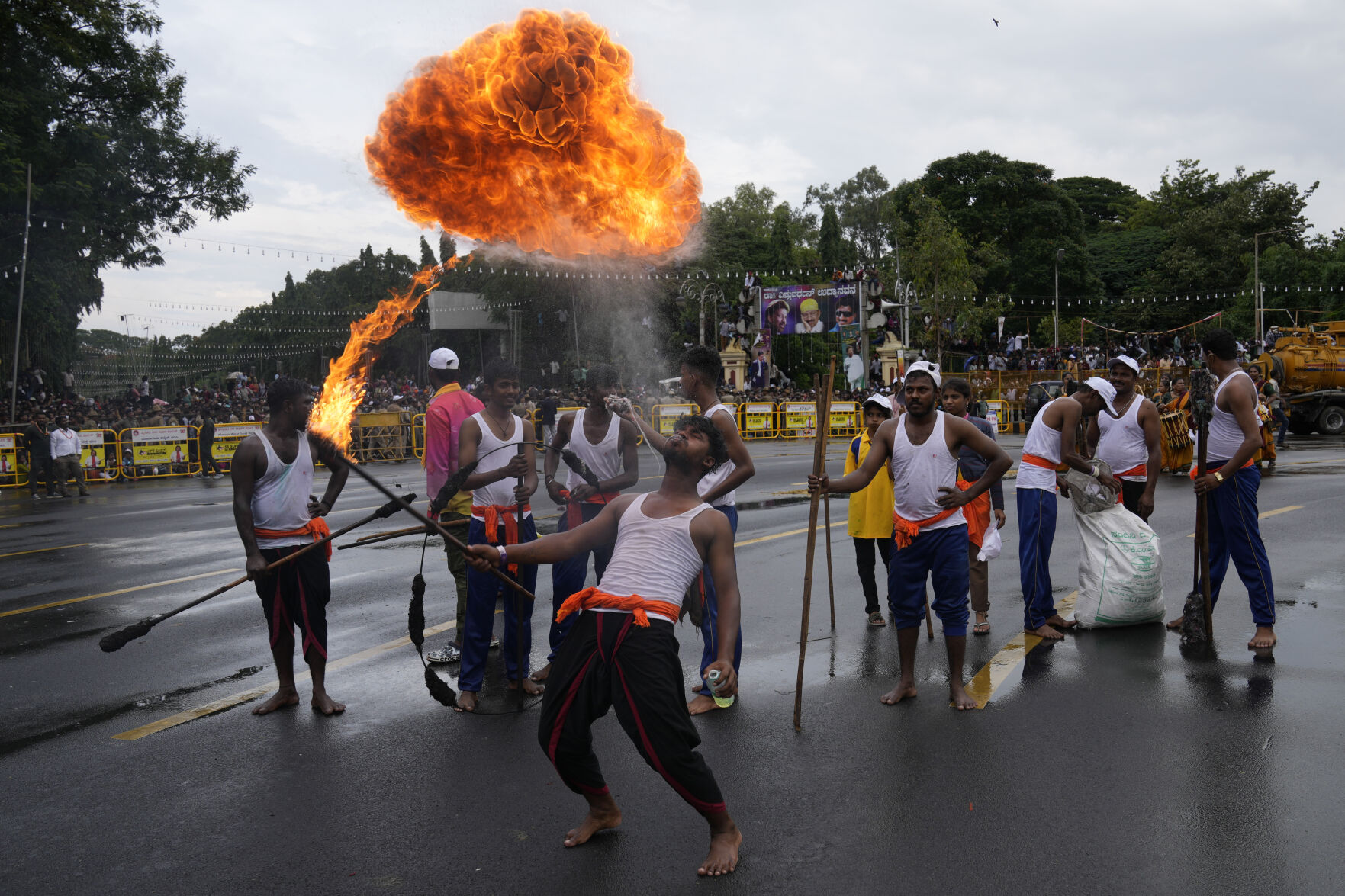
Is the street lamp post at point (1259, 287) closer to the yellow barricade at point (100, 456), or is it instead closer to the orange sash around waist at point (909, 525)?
the orange sash around waist at point (909, 525)

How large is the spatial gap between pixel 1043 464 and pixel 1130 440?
0.73 metres

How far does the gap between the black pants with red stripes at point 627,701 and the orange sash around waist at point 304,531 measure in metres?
2.29

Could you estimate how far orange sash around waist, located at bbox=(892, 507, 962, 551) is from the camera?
17.3 ft

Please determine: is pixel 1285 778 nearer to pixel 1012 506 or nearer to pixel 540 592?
pixel 540 592

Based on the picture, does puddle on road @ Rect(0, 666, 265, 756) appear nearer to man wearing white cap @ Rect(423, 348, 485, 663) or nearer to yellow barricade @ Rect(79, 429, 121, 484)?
man wearing white cap @ Rect(423, 348, 485, 663)

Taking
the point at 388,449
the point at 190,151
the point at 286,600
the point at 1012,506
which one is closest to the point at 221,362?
the point at 190,151

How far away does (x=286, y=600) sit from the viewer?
547 centimetres

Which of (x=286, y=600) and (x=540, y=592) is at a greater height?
(x=286, y=600)

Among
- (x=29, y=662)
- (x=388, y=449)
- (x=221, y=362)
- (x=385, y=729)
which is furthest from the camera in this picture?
(x=221, y=362)

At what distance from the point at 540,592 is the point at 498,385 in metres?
3.22

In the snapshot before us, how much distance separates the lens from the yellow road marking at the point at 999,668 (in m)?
5.57

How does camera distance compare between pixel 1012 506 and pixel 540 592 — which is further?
pixel 1012 506

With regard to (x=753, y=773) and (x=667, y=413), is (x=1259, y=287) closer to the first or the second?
(x=667, y=413)

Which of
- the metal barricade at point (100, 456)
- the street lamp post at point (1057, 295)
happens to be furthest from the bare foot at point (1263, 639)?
the street lamp post at point (1057, 295)
